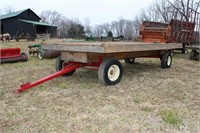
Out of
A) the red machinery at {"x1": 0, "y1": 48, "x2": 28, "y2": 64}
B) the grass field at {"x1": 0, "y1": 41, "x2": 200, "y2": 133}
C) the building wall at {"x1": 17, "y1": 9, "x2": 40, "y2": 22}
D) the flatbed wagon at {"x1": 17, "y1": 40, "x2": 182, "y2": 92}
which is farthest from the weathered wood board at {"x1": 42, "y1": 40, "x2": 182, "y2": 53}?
the building wall at {"x1": 17, "y1": 9, "x2": 40, "y2": 22}

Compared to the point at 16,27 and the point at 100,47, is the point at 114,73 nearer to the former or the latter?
the point at 100,47

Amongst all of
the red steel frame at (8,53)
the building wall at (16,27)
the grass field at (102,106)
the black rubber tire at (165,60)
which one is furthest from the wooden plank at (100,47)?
the building wall at (16,27)

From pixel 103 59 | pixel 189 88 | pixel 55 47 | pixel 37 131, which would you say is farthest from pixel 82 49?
pixel 189 88

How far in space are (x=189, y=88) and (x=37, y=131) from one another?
323cm

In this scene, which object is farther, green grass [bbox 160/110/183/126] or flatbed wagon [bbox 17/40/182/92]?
flatbed wagon [bbox 17/40/182/92]

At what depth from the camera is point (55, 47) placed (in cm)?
497

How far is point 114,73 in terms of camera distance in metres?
4.80

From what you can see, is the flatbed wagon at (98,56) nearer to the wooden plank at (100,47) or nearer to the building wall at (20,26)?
the wooden plank at (100,47)

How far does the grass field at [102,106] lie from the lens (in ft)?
9.42

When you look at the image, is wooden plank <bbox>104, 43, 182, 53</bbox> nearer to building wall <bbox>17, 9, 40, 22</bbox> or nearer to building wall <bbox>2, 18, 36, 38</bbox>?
building wall <bbox>2, 18, 36, 38</bbox>

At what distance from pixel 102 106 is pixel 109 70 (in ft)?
3.90

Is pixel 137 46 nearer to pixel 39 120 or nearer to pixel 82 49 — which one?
pixel 82 49

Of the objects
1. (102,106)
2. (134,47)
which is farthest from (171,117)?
(134,47)

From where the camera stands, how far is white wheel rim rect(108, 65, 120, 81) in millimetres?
4696
